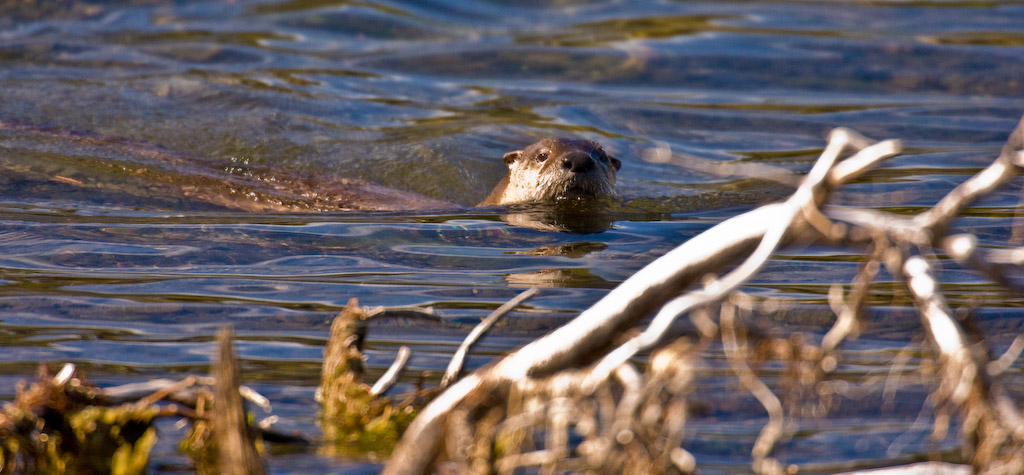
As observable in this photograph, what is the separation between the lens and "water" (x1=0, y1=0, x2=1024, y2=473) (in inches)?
146

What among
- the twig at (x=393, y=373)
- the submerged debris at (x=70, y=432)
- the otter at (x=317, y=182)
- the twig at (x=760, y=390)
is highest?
the otter at (x=317, y=182)

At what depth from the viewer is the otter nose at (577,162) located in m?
6.07

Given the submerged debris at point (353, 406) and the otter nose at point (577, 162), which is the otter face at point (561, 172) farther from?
the submerged debris at point (353, 406)

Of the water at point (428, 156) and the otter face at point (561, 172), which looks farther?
the otter face at point (561, 172)

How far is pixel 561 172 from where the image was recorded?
6.19m

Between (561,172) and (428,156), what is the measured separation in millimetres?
1990

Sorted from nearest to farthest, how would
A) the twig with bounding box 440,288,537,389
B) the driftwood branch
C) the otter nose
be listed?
the driftwood branch < the twig with bounding box 440,288,537,389 < the otter nose

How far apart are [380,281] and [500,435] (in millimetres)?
2525

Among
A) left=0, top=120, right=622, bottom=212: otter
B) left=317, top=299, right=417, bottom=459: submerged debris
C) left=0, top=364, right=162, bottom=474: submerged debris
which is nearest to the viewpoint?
left=0, top=364, right=162, bottom=474: submerged debris

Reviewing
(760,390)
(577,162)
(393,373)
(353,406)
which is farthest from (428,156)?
(760,390)

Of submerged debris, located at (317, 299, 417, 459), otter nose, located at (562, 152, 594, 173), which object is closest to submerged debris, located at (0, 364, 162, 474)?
submerged debris, located at (317, 299, 417, 459)

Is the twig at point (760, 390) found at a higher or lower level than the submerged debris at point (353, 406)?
higher

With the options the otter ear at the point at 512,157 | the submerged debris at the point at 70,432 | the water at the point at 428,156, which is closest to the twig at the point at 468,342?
the water at the point at 428,156

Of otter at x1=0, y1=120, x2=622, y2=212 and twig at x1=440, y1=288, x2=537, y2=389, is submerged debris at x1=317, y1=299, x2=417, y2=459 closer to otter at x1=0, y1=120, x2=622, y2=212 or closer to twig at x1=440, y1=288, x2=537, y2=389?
twig at x1=440, y1=288, x2=537, y2=389
